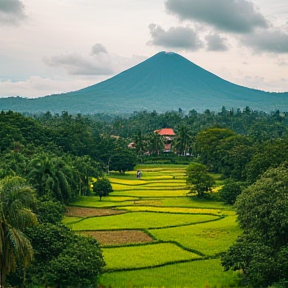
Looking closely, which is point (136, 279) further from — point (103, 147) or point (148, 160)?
point (148, 160)

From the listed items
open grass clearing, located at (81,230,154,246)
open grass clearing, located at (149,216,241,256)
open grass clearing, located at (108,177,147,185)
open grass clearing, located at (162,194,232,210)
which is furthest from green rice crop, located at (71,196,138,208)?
open grass clearing, located at (149,216,241,256)

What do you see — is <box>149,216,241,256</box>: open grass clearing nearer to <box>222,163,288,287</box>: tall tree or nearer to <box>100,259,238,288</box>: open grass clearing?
<box>222,163,288,287</box>: tall tree

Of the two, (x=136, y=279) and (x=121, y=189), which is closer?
(x=136, y=279)

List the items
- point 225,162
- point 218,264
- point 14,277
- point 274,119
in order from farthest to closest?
point 274,119 < point 225,162 < point 218,264 < point 14,277

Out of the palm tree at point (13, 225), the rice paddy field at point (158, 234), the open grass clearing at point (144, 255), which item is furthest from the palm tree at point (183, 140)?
the palm tree at point (13, 225)

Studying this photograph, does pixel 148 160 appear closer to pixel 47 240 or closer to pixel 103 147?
pixel 103 147

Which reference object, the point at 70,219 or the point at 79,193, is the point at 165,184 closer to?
the point at 79,193

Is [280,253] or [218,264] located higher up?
[280,253]

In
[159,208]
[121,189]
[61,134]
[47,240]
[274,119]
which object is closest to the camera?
[47,240]

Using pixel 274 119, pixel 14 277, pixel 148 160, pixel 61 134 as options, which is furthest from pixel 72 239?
pixel 274 119
